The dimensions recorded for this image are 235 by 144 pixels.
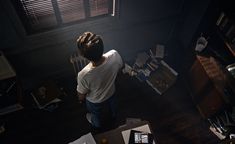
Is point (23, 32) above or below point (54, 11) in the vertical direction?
below

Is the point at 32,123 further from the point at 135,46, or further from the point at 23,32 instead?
the point at 135,46

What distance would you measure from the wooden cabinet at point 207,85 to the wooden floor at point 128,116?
0.66 feet

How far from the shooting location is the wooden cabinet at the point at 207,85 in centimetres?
300

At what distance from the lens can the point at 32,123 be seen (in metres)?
3.36

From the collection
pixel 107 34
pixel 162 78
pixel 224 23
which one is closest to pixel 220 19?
pixel 224 23

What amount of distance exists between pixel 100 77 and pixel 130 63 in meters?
1.65

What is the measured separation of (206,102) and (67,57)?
187cm

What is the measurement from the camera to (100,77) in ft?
7.63

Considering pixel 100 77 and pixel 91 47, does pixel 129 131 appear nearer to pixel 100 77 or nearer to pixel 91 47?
pixel 100 77

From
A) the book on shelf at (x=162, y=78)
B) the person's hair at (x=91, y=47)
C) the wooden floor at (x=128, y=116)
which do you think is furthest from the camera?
the book on shelf at (x=162, y=78)

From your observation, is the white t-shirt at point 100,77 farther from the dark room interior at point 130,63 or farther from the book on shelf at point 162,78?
the book on shelf at point 162,78

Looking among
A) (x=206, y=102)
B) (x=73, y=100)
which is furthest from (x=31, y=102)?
(x=206, y=102)

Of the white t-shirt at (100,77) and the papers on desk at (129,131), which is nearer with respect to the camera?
the white t-shirt at (100,77)

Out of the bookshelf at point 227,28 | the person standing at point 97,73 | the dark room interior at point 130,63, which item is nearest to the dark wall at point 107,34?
the dark room interior at point 130,63
